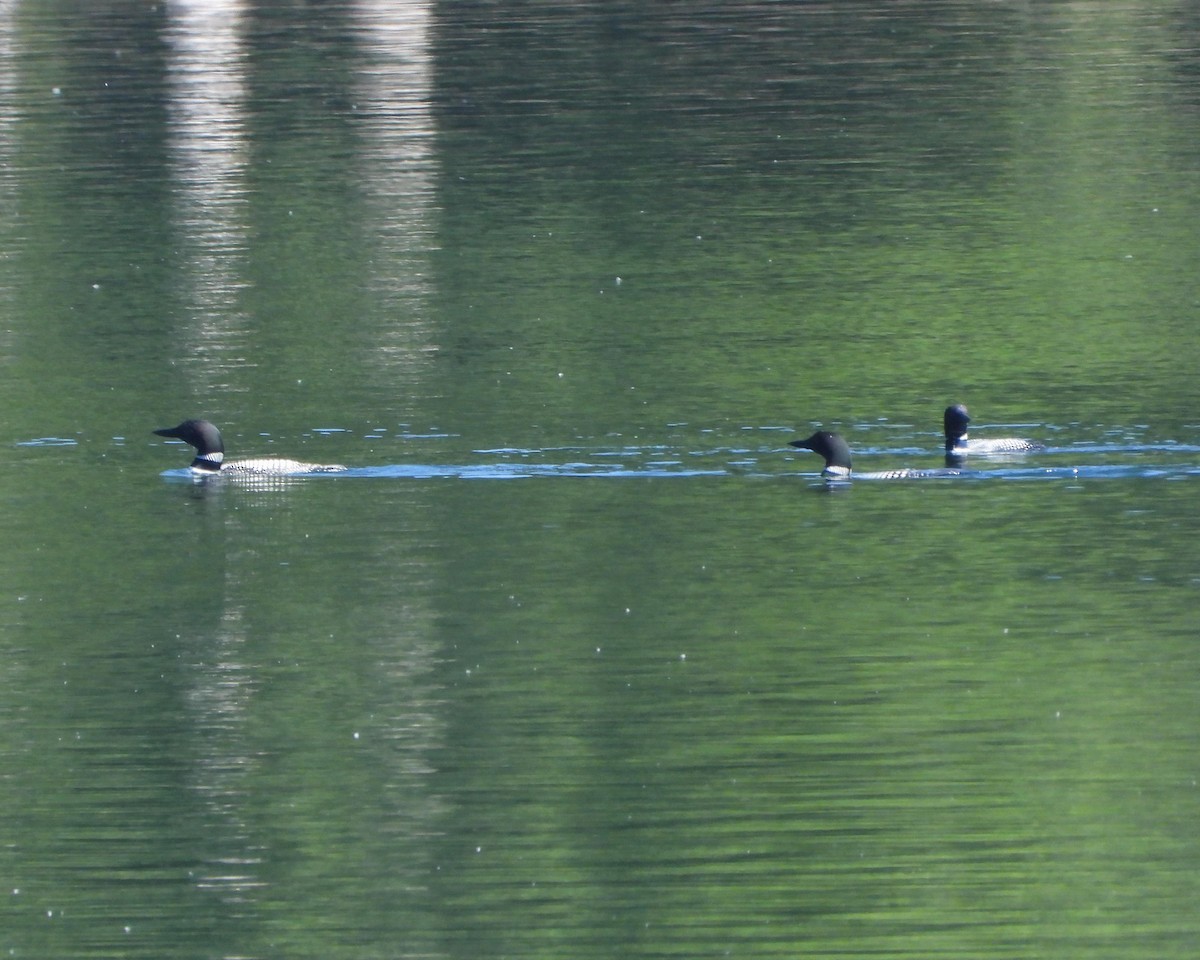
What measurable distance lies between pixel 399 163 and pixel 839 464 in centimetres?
2205

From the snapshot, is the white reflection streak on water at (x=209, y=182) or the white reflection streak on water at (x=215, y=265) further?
the white reflection streak on water at (x=209, y=182)

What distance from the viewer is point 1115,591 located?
20469mm

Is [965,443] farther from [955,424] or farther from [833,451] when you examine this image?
[833,451]

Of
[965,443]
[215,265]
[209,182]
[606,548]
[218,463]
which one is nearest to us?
[606,548]

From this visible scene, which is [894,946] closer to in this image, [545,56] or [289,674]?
[289,674]

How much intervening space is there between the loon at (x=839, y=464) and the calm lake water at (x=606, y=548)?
22 centimetres

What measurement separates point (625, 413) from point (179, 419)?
4426 mm

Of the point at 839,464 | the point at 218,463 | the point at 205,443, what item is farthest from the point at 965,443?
the point at 205,443

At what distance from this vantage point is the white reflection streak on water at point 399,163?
3186 cm

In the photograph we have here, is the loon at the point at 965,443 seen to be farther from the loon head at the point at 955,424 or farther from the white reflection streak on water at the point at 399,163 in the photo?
the white reflection streak on water at the point at 399,163

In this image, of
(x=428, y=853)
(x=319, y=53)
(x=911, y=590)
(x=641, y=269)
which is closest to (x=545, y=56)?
(x=319, y=53)

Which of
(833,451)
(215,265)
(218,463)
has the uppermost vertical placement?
(833,451)

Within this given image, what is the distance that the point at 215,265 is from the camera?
36219 millimetres

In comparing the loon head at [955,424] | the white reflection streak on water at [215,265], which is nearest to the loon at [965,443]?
the loon head at [955,424]
